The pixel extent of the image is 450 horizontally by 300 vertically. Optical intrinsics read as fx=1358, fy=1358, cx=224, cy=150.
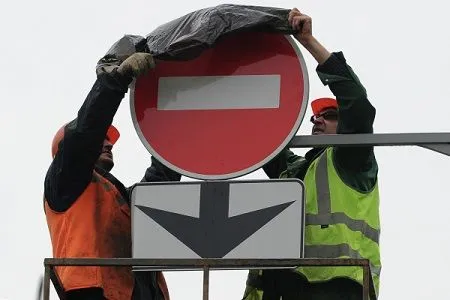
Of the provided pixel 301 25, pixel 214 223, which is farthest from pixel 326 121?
pixel 214 223

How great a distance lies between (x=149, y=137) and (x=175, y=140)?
5.8 inches

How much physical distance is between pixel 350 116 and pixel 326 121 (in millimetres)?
982

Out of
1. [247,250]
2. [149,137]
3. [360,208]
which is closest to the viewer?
[247,250]

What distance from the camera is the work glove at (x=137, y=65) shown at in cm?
709

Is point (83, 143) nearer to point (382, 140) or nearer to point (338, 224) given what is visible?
point (338, 224)

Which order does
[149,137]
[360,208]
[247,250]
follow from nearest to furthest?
[247,250] < [149,137] < [360,208]

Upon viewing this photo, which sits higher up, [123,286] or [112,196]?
[112,196]

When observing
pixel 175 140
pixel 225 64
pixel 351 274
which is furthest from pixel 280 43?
pixel 351 274

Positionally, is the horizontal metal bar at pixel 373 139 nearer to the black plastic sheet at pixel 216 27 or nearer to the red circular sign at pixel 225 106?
the red circular sign at pixel 225 106

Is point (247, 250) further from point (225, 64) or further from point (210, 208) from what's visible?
point (225, 64)

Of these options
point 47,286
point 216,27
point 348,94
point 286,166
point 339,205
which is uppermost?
point 216,27

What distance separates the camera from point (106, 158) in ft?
27.4

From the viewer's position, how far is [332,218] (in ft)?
24.2

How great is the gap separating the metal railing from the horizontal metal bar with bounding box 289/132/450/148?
0.86 meters
